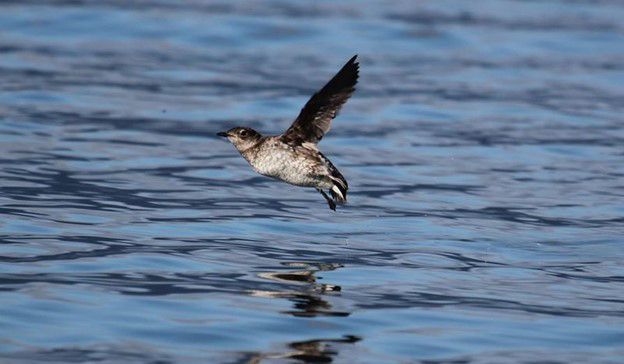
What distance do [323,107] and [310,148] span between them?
41cm

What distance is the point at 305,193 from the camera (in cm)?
1759

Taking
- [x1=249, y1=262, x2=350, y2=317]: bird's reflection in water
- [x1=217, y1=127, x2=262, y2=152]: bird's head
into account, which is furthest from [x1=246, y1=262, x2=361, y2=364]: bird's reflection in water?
[x1=217, y1=127, x2=262, y2=152]: bird's head

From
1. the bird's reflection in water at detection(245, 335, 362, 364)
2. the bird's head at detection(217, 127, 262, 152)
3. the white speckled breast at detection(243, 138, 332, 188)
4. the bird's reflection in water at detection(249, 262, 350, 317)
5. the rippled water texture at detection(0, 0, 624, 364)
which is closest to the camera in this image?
the bird's reflection in water at detection(245, 335, 362, 364)

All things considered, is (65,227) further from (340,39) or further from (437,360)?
(340,39)

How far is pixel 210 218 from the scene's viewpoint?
49.9ft

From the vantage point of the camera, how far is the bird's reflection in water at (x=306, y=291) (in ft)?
36.0

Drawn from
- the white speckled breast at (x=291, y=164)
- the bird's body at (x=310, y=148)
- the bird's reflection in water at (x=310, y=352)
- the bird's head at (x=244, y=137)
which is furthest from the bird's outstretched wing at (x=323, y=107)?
the bird's reflection in water at (x=310, y=352)

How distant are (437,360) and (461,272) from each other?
3.15 metres

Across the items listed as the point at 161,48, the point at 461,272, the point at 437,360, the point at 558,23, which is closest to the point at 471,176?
the point at 461,272

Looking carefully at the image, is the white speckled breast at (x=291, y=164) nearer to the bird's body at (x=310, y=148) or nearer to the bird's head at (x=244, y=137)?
the bird's body at (x=310, y=148)

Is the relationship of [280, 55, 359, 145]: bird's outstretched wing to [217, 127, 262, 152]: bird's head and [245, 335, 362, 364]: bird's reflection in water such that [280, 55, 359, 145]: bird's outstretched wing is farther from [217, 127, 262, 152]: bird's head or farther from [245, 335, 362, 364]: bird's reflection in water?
[245, 335, 362, 364]: bird's reflection in water

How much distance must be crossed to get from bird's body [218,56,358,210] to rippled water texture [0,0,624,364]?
0.87 metres

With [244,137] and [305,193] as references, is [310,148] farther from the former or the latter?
[305,193]

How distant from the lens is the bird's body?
488 inches
